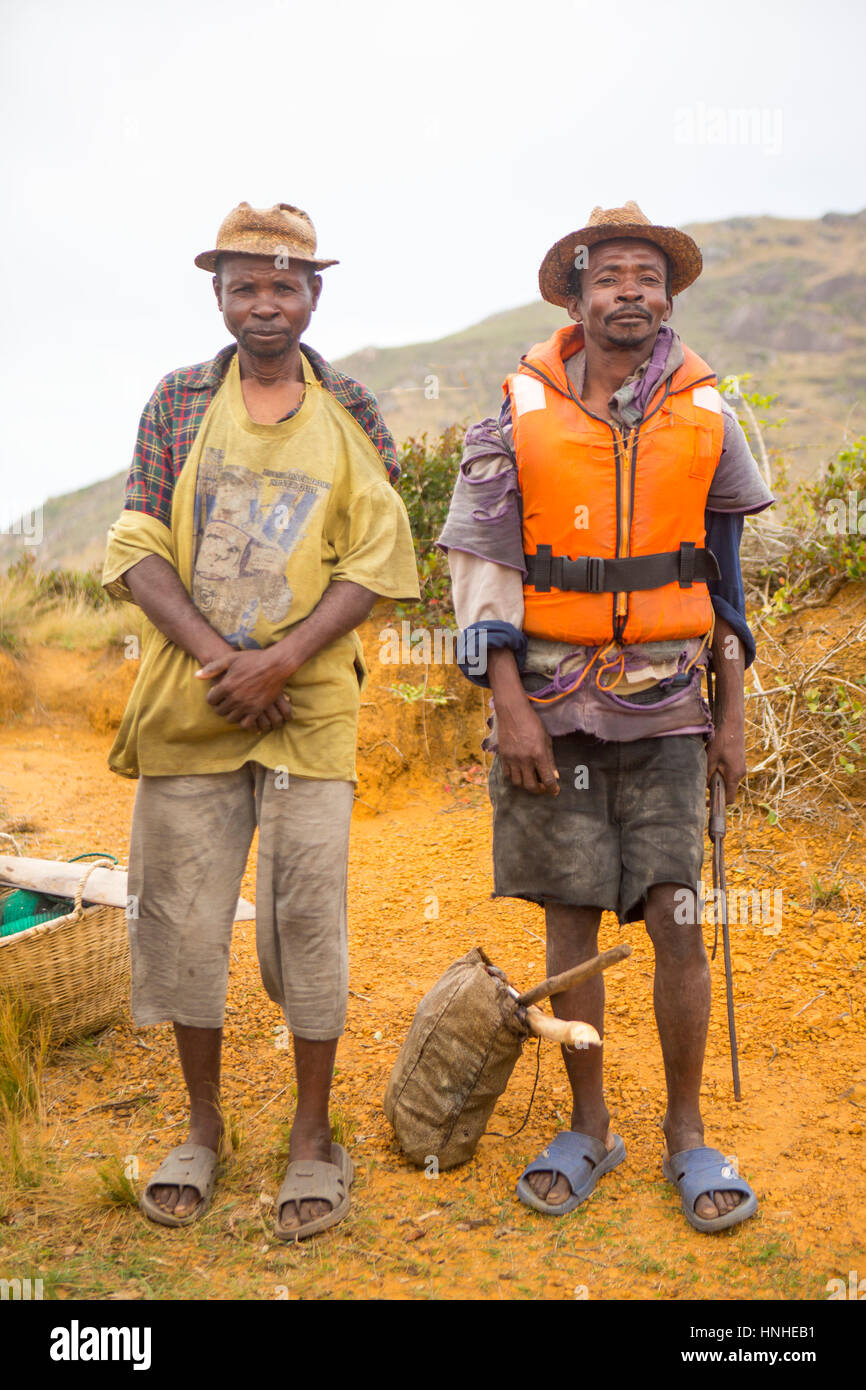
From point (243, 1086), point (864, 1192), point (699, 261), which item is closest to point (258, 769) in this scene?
point (243, 1086)

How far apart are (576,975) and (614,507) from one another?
110 centimetres

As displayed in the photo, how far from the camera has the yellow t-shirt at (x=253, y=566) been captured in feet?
8.39

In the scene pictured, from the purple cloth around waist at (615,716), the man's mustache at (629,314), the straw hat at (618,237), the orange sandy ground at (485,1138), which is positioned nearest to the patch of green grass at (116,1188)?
the orange sandy ground at (485,1138)

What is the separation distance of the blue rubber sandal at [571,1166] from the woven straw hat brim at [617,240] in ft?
7.14

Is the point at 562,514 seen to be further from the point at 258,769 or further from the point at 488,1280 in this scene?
the point at 488,1280

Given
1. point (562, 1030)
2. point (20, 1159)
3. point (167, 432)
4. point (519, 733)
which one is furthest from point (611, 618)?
point (20, 1159)

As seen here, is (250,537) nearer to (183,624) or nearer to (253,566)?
(253,566)

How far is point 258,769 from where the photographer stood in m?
2.63

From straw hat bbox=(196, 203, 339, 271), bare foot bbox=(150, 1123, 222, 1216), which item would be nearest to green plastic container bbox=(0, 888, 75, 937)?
bare foot bbox=(150, 1123, 222, 1216)

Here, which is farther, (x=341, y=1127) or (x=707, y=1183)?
(x=341, y=1127)

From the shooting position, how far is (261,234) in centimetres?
252

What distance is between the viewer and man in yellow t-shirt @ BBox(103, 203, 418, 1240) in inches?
100

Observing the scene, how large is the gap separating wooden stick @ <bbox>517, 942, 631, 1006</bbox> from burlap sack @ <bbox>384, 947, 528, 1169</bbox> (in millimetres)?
104

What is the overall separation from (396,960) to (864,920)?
5.73ft
